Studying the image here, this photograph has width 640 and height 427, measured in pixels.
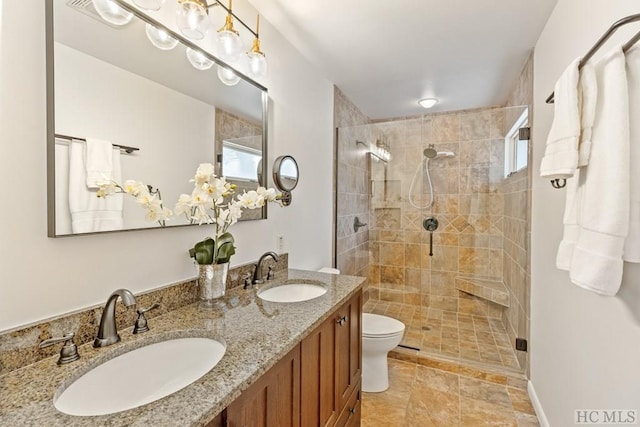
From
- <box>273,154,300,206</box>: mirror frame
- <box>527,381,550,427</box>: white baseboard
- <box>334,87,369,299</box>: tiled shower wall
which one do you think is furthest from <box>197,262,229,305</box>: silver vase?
<box>527,381,550,427</box>: white baseboard

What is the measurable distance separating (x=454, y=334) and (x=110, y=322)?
111 inches

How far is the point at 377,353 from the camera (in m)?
2.06

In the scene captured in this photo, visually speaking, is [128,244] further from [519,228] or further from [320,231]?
[519,228]

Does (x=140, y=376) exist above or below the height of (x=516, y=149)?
below

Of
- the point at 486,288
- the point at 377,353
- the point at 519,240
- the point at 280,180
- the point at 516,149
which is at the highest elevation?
the point at 516,149

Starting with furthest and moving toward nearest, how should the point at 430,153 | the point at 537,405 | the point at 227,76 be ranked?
the point at 430,153
the point at 537,405
the point at 227,76

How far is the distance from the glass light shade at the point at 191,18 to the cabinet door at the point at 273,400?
1240 millimetres

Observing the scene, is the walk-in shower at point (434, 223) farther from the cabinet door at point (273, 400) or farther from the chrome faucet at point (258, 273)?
the cabinet door at point (273, 400)

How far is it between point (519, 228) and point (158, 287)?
98.0 inches

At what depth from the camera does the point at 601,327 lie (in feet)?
3.59

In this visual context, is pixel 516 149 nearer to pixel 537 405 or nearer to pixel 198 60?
pixel 537 405

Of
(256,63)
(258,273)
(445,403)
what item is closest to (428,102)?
(256,63)

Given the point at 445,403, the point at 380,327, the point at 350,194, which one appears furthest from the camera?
the point at 350,194

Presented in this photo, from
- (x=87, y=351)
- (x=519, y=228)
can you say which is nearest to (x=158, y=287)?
(x=87, y=351)
